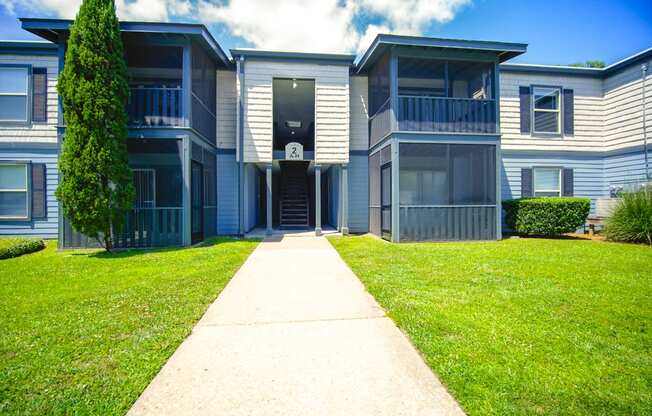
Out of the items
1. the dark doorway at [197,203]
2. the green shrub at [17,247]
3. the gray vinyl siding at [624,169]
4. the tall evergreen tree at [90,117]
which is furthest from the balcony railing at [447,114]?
the green shrub at [17,247]

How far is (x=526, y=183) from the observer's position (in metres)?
11.3

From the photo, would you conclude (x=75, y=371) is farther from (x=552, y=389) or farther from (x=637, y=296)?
(x=637, y=296)

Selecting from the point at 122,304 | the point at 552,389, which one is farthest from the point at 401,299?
the point at 122,304

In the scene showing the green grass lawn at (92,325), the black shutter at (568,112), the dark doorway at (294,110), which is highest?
the dark doorway at (294,110)

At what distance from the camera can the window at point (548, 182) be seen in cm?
1152

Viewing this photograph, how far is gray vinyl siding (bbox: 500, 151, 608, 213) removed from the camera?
37.0ft

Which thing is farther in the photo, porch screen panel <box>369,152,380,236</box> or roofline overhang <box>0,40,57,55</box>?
porch screen panel <box>369,152,380,236</box>

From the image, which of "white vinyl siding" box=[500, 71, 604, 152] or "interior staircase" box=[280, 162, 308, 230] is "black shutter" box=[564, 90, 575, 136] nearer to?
"white vinyl siding" box=[500, 71, 604, 152]

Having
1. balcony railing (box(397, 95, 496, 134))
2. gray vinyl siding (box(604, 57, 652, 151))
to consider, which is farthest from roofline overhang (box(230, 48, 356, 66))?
gray vinyl siding (box(604, 57, 652, 151))

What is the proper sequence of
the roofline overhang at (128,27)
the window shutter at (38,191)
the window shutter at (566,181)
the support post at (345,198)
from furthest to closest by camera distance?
the window shutter at (566,181)
the support post at (345,198)
the window shutter at (38,191)
the roofline overhang at (128,27)

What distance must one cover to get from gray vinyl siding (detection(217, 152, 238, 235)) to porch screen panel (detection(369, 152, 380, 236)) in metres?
4.75

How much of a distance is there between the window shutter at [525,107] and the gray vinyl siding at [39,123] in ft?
51.8

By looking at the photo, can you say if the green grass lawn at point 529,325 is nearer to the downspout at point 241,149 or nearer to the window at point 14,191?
the downspout at point 241,149

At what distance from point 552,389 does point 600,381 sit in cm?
43
